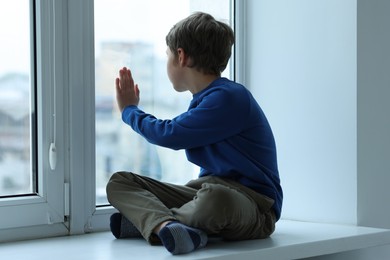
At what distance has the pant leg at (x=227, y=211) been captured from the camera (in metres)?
1.42

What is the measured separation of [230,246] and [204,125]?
251mm

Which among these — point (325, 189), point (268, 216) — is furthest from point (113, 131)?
point (325, 189)

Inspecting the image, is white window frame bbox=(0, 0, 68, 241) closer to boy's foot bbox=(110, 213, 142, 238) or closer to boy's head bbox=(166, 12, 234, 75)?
boy's foot bbox=(110, 213, 142, 238)

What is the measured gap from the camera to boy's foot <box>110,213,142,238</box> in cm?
156

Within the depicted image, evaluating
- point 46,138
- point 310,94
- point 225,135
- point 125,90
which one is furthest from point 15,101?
point 310,94

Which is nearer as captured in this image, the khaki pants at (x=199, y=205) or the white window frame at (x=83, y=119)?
the khaki pants at (x=199, y=205)

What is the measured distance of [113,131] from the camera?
1773mm

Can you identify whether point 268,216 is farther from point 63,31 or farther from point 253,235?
point 63,31

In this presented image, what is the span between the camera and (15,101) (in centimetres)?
161

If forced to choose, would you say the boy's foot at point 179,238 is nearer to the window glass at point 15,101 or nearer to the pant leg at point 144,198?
the pant leg at point 144,198

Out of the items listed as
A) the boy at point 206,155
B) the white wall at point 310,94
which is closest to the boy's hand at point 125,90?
the boy at point 206,155

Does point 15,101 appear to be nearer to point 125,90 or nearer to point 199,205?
point 125,90

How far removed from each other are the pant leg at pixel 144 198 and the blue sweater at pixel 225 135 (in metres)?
0.08
